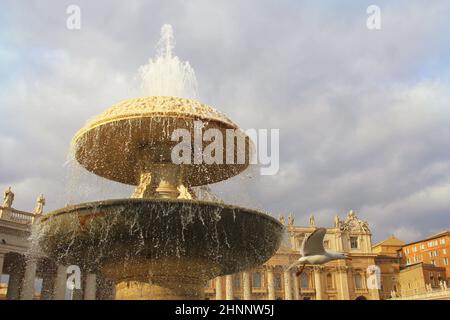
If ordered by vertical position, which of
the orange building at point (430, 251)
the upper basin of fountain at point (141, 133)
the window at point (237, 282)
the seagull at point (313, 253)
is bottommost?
the seagull at point (313, 253)

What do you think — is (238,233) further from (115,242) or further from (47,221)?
(47,221)

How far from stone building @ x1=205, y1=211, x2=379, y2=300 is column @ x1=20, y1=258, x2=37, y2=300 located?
34649 millimetres

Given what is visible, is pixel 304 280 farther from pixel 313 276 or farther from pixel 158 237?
pixel 158 237

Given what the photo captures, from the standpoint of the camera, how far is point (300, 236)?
211 ft

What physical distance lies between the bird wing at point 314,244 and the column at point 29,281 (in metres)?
21.3

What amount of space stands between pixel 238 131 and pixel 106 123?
137 inches

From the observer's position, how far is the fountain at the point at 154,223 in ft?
31.4

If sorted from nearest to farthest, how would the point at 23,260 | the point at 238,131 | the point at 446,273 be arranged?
the point at 238,131
the point at 23,260
the point at 446,273

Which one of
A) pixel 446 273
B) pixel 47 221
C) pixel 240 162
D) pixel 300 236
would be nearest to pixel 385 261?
pixel 446 273

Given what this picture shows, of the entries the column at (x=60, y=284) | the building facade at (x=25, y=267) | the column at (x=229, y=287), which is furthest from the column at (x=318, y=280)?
the column at (x=60, y=284)

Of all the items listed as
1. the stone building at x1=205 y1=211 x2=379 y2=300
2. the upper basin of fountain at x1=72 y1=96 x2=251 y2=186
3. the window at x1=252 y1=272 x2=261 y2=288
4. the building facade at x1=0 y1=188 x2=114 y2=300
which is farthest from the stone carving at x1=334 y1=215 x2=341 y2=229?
the upper basin of fountain at x1=72 y1=96 x2=251 y2=186

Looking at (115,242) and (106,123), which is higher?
(106,123)

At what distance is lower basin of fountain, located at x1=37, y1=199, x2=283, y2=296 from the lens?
A: 9.48 m

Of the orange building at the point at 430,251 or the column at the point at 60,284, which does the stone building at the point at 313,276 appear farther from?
the column at the point at 60,284
